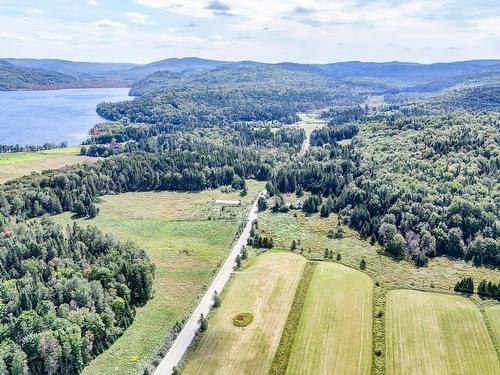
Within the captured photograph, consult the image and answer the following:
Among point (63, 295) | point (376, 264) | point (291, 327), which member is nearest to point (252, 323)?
point (291, 327)

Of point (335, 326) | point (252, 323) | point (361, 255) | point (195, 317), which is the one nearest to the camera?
point (335, 326)

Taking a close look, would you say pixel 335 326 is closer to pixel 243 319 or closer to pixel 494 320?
pixel 243 319

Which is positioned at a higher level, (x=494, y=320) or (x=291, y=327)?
(x=291, y=327)

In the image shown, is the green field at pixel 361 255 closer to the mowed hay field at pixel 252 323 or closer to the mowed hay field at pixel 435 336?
the mowed hay field at pixel 435 336

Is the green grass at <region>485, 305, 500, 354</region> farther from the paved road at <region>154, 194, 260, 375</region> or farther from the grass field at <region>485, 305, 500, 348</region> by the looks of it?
the paved road at <region>154, 194, 260, 375</region>

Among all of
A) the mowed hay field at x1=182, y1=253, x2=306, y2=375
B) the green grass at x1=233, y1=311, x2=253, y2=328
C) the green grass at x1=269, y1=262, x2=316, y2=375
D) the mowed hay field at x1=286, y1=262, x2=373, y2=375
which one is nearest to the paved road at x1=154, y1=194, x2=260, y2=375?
the mowed hay field at x1=182, y1=253, x2=306, y2=375

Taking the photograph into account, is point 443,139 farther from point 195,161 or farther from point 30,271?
point 30,271

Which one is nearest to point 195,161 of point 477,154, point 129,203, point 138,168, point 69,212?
point 138,168
